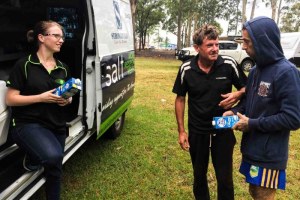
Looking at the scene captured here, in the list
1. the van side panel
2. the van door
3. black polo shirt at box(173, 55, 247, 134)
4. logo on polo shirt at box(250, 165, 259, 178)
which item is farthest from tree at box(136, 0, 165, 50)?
logo on polo shirt at box(250, 165, 259, 178)

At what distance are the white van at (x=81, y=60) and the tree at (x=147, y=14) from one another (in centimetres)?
3672

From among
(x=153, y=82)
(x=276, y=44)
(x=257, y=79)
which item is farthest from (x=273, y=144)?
(x=153, y=82)

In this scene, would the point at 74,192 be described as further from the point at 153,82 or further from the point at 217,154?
the point at 153,82

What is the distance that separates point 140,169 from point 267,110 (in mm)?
2369

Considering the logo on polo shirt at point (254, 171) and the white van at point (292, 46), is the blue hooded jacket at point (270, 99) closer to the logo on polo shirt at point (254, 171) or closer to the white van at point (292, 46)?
the logo on polo shirt at point (254, 171)

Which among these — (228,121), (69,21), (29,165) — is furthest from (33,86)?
(69,21)

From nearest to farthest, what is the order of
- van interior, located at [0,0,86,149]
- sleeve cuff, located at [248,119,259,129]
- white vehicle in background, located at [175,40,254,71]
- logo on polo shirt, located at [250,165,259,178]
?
sleeve cuff, located at [248,119,259,129] < logo on polo shirt, located at [250,165,259,178] < van interior, located at [0,0,86,149] < white vehicle in background, located at [175,40,254,71]

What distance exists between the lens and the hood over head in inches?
79.6

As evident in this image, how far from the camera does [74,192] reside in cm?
349

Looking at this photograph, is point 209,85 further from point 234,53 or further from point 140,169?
point 234,53

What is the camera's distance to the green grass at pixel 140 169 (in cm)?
357

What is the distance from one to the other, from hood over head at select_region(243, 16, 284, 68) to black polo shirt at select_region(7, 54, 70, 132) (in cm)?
165

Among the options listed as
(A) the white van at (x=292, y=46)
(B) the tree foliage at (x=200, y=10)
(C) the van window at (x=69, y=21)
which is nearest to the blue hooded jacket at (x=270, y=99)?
(C) the van window at (x=69, y=21)

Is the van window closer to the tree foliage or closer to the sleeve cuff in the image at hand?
the sleeve cuff
